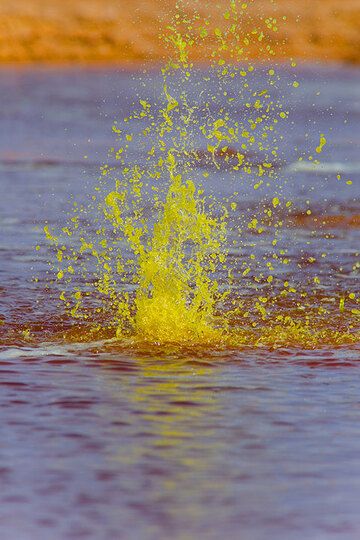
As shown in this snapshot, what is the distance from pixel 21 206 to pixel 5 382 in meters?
8.22

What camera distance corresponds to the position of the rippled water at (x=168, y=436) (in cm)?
590

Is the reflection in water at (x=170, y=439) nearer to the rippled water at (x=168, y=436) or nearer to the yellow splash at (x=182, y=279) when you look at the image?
the rippled water at (x=168, y=436)

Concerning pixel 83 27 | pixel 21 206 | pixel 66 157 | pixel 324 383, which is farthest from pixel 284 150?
pixel 83 27

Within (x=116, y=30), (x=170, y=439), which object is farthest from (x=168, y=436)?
(x=116, y=30)

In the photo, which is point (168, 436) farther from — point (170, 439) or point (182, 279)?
point (182, 279)

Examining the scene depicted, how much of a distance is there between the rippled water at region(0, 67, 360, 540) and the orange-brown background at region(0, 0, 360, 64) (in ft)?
134

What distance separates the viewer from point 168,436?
704cm

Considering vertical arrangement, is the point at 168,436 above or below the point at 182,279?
below

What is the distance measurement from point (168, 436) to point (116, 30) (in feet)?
154

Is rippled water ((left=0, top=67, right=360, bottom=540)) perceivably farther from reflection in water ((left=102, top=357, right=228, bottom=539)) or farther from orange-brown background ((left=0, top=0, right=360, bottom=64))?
orange-brown background ((left=0, top=0, right=360, bottom=64))

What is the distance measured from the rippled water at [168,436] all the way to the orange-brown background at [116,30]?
40.7 metres

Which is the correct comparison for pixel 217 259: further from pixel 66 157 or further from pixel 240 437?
pixel 66 157

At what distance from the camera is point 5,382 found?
813cm

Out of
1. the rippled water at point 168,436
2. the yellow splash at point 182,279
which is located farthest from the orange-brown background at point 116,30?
the rippled water at point 168,436
